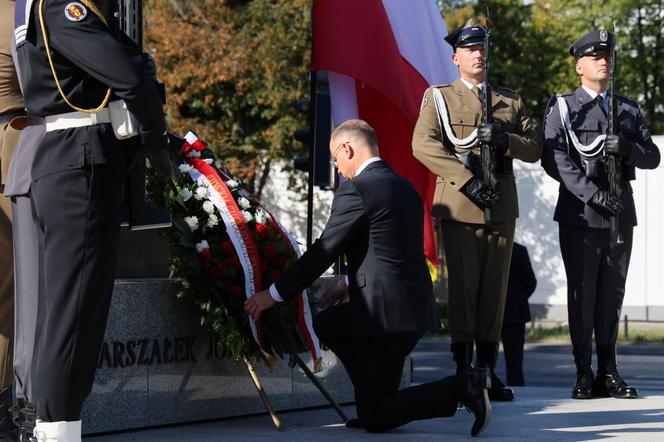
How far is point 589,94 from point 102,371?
3.59 metres

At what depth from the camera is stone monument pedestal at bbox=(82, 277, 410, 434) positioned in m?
6.52

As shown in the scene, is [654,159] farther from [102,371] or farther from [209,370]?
[102,371]

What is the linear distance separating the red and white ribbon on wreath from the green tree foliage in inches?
793

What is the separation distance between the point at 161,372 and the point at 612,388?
2.93 m

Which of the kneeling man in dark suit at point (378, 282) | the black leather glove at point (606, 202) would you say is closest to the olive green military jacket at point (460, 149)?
the black leather glove at point (606, 202)

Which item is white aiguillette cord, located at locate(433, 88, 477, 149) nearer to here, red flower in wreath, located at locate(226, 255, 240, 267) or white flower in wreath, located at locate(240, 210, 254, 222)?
white flower in wreath, located at locate(240, 210, 254, 222)

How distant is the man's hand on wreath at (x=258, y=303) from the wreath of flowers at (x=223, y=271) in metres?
0.19

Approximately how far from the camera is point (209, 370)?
7.08 metres

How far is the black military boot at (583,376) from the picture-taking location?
8.07 meters

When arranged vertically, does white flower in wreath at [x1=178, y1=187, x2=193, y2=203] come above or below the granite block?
above

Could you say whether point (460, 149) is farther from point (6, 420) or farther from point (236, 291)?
point (6, 420)

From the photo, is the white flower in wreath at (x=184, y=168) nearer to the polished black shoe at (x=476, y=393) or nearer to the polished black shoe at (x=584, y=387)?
the polished black shoe at (x=476, y=393)

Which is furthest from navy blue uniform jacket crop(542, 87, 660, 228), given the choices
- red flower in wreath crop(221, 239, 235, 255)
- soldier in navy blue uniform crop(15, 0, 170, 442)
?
soldier in navy blue uniform crop(15, 0, 170, 442)

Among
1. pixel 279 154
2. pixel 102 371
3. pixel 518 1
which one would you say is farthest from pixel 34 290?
pixel 518 1
